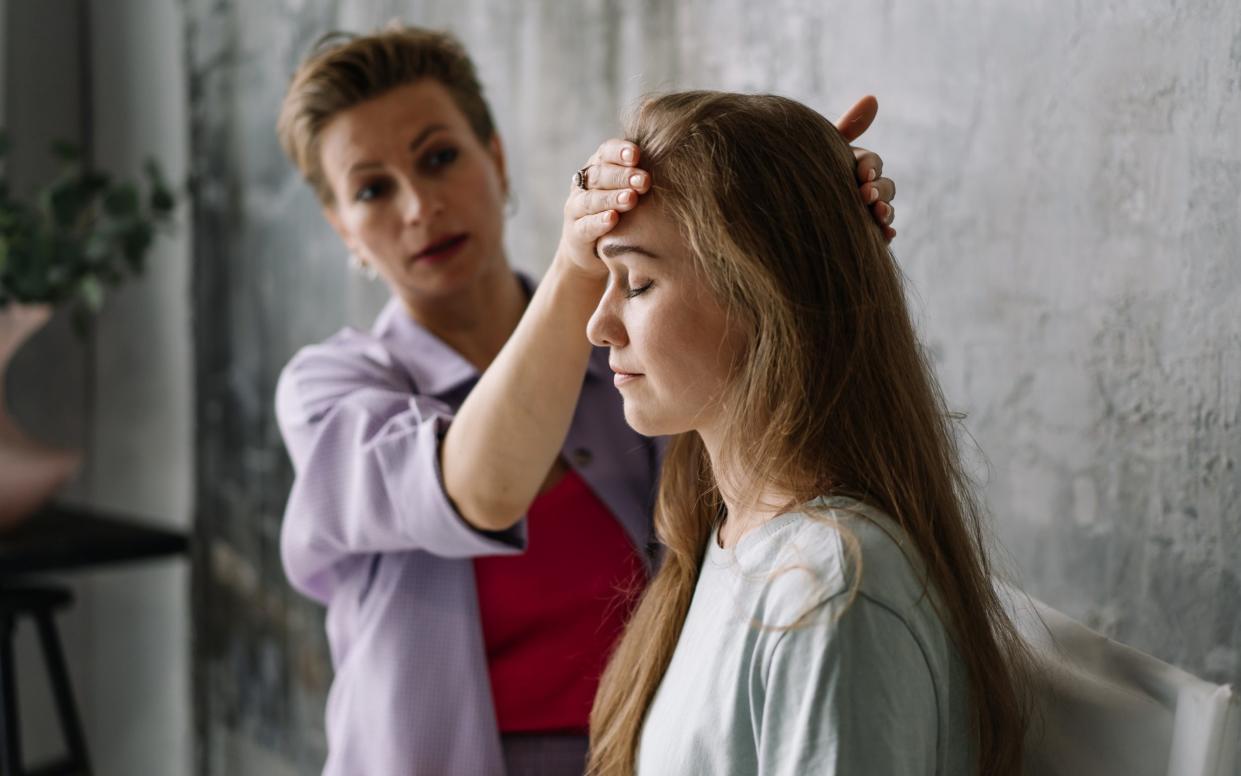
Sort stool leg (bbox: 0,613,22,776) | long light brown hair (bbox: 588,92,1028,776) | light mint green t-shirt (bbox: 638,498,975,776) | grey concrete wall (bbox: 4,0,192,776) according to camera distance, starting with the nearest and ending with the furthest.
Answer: light mint green t-shirt (bbox: 638,498,975,776) < long light brown hair (bbox: 588,92,1028,776) < stool leg (bbox: 0,613,22,776) < grey concrete wall (bbox: 4,0,192,776)

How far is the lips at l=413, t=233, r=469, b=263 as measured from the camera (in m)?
1.47

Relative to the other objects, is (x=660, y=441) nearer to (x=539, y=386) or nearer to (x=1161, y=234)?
(x=539, y=386)

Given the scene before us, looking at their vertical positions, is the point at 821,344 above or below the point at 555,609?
above

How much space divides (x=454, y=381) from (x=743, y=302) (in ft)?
1.90

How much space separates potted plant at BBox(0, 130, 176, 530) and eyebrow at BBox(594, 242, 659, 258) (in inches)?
76.5

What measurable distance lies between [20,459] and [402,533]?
1713mm

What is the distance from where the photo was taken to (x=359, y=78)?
57.7 inches

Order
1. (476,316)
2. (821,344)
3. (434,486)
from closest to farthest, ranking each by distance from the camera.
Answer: (821,344) → (434,486) → (476,316)

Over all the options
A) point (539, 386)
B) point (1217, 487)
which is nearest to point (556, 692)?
point (539, 386)

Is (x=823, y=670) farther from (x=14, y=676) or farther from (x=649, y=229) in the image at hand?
(x=14, y=676)

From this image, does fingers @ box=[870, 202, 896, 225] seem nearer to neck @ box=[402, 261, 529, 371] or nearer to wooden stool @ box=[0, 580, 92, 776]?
neck @ box=[402, 261, 529, 371]

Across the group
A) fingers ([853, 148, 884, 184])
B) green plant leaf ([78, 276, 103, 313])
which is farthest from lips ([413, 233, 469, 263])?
green plant leaf ([78, 276, 103, 313])

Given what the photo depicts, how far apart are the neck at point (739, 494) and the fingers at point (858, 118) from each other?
0.30 meters

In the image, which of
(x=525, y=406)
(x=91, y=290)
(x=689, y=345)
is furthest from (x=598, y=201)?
Result: (x=91, y=290)
